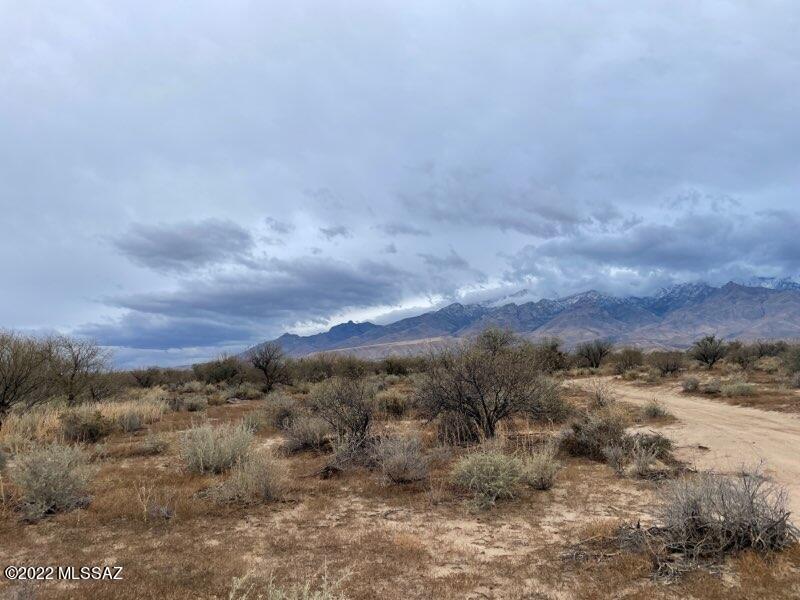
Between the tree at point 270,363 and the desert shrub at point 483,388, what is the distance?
2420 centimetres

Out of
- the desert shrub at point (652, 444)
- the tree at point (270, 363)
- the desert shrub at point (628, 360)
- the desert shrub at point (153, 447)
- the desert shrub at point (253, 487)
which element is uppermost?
the tree at point (270, 363)

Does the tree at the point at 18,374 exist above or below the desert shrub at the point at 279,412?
above

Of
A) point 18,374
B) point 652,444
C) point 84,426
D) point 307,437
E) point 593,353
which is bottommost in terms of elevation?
point 593,353

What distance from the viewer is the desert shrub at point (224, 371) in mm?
37469

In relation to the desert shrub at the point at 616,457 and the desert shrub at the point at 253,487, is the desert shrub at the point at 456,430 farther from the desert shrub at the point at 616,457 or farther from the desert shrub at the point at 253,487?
the desert shrub at the point at 253,487

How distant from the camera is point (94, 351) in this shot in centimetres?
2380

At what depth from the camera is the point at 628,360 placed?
44.0m

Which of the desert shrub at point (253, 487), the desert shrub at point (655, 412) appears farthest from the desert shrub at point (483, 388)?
the desert shrub at point (253, 487)

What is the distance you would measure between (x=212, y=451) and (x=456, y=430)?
629 centimetres

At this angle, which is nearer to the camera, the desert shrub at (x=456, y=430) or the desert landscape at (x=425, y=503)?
the desert landscape at (x=425, y=503)

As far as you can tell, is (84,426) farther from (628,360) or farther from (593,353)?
(593,353)

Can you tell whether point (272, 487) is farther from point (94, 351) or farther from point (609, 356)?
point (609, 356)

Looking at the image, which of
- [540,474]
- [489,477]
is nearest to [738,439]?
[540,474]

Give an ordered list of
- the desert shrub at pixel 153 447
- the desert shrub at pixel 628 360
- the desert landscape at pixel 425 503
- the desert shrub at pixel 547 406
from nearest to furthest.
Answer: the desert landscape at pixel 425 503
the desert shrub at pixel 153 447
the desert shrub at pixel 547 406
the desert shrub at pixel 628 360
